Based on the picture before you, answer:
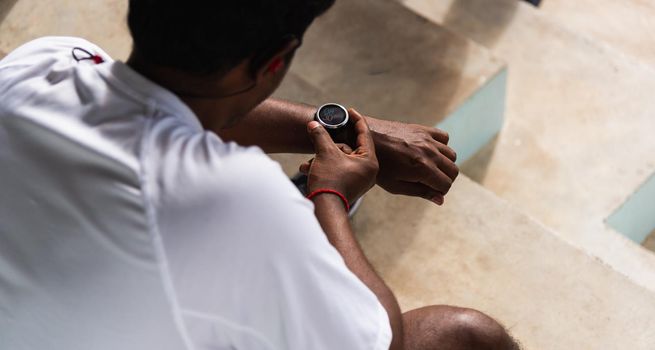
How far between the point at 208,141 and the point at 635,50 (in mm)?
3376

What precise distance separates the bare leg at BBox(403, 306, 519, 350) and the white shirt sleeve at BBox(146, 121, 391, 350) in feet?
1.86

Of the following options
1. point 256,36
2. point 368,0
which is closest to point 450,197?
point 368,0

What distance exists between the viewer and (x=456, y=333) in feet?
5.30

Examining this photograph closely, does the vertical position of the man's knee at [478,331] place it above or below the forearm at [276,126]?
below

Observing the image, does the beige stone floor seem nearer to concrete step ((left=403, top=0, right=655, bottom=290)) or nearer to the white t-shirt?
concrete step ((left=403, top=0, right=655, bottom=290))

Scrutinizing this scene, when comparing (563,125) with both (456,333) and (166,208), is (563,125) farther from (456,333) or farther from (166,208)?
(166,208)

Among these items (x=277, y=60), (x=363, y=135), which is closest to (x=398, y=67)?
(x=363, y=135)

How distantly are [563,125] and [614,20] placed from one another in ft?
4.00

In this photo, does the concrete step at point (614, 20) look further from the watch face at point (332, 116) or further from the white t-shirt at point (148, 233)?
the white t-shirt at point (148, 233)

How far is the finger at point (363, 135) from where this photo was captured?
5.02 feet

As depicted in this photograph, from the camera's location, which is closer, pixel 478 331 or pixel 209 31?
pixel 209 31

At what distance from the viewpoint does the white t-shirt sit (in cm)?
98

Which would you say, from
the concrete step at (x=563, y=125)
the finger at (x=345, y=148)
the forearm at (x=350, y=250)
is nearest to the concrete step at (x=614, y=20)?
the concrete step at (x=563, y=125)

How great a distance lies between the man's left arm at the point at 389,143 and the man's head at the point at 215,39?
1.88ft
